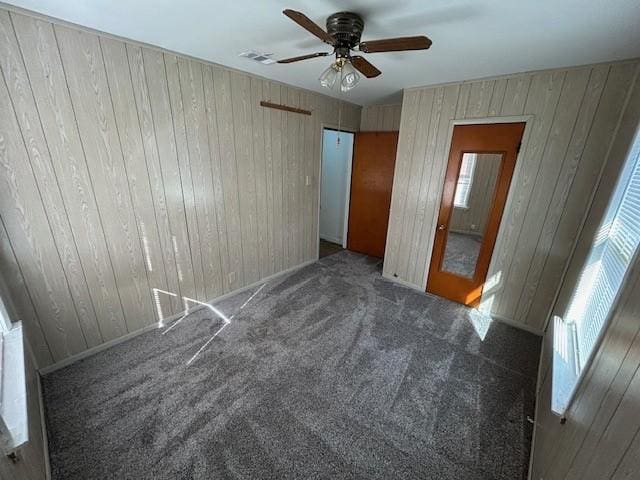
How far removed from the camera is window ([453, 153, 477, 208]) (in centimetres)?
274

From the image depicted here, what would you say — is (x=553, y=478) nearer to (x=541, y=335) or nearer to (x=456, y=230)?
(x=541, y=335)

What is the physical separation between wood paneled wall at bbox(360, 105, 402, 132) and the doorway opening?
309 mm

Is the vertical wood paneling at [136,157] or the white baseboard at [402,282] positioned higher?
the vertical wood paneling at [136,157]

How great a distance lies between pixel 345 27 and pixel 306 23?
0.37 meters

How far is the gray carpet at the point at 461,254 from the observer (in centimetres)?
290

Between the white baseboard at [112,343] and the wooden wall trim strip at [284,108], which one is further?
the wooden wall trim strip at [284,108]

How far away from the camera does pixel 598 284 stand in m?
1.43

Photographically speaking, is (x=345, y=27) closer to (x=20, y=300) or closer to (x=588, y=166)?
(x=588, y=166)

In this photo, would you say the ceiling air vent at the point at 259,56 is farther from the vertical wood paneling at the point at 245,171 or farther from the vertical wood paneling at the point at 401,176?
the vertical wood paneling at the point at 401,176

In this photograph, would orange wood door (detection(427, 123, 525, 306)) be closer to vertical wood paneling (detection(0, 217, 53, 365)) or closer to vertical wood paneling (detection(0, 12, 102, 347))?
vertical wood paneling (detection(0, 12, 102, 347))

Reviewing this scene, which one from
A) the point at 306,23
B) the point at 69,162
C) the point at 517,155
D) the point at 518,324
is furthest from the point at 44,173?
the point at 518,324

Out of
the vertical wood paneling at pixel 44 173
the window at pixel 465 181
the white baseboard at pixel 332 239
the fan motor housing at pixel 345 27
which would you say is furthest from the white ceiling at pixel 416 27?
the white baseboard at pixel 332 239

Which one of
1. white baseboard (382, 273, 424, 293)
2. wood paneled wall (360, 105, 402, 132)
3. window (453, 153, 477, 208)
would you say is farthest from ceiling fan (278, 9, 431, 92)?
white baseboard (382, 273, 424, 293)

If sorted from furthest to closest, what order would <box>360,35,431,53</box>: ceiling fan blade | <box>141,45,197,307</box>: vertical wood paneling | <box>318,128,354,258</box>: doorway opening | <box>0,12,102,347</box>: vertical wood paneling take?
<box>318,128,354,258</box>: doorway opening < <box>141,45,197,307</box>: vertical wood paneling < <box>0,12,102,347</box>: vertical wood paneling < <box>360,35,431,53</box>: ceiling fan blade
